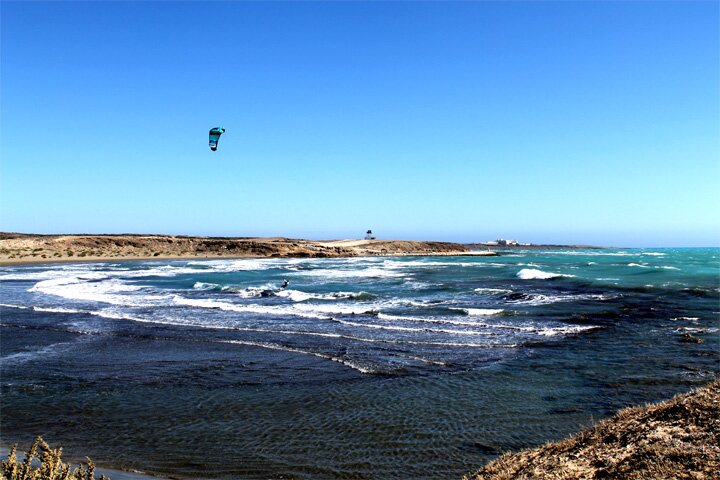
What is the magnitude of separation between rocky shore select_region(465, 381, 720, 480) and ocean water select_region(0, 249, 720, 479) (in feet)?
3.78

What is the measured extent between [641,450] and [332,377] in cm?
639

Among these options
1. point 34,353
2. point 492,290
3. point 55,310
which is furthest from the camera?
point 492,290

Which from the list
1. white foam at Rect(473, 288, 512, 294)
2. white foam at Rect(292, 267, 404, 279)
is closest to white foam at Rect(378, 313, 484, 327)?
white foam at Rect(473, 288, 512, 294)

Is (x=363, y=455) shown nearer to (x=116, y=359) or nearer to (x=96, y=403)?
(x=96, y=403)

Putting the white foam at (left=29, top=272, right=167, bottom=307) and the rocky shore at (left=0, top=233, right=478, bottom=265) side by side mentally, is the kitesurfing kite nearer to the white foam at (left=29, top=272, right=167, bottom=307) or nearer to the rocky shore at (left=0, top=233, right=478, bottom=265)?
the white foam at (left=29, top=272, right=167, bottom=307)

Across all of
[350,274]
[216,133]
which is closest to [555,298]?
[216,133]

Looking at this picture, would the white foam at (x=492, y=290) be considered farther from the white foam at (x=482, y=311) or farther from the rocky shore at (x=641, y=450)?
the rocky shore at (x=641, y=450)

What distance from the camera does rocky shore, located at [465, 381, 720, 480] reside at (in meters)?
4.26

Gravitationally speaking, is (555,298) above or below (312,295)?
above

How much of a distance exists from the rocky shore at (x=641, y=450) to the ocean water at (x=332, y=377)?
115 cm

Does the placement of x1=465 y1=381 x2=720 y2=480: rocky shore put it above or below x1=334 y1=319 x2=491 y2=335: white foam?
above

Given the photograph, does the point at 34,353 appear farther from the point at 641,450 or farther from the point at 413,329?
the point at 641,450

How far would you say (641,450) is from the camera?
4645mm

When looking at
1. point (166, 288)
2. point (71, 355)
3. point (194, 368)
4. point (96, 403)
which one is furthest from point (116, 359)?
point (166, 288)
